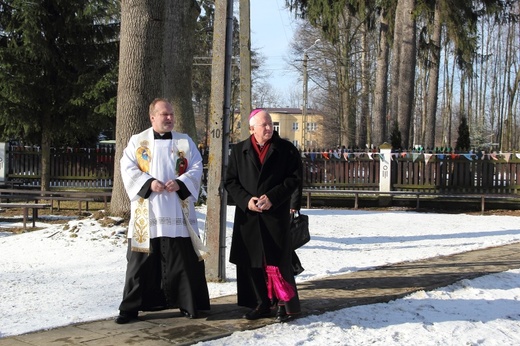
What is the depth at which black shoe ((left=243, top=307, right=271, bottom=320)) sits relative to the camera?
5.79m

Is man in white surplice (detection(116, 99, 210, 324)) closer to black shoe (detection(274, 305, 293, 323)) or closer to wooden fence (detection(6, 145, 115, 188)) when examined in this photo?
black shoe (detection(274, 305, 293, 323))

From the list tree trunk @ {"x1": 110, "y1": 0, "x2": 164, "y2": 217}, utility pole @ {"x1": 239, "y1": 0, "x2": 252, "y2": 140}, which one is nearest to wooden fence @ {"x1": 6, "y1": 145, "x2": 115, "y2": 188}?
tree trunk @ {"x1": 110, "y1": 0, "x2": 164, "y2": 217}

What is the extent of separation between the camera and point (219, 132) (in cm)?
752

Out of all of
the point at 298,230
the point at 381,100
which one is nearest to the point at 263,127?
the point at 298,230

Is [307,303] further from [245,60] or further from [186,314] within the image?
[245,60]

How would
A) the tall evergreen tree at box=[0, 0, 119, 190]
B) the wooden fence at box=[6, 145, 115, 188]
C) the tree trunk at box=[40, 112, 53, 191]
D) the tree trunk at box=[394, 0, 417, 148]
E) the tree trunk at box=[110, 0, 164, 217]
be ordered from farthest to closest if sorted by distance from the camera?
the tree trunk at box=[394, 0, 417, 148] < the wooden fence at box=[6, 145, 115, 188] < the tree trunk at box=[40, 112, 53, 191] < the tall evergreen tree at box=[0, 0, 119, 190] < the tree trunk at box=[110, 0, 164, 217]

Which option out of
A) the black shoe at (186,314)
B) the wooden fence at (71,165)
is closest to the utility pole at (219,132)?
the black shoe at (186,314)

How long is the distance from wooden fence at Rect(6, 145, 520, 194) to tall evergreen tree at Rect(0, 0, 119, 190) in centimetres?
91

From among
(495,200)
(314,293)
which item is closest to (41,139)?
(495,200)

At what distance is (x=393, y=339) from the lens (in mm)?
5480

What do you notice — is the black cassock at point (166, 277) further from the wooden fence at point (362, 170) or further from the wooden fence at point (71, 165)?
the wooden fence at point (71, 165)

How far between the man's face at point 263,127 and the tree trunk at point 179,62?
6562 millimetres

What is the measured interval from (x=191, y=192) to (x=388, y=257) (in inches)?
198

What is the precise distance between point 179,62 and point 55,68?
783 cm
